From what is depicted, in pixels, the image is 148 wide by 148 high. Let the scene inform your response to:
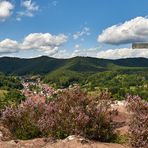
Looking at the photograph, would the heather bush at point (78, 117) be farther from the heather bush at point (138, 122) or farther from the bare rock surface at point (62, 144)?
the heather bush at point (138, 122)

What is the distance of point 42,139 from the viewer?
14.6 m

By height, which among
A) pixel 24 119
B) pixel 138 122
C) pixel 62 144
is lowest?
pixel 62 144

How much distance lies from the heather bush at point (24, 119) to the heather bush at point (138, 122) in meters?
4.13

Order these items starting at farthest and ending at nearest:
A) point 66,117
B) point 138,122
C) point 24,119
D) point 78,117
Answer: point 24,119 < point 66,117 < point 78,117 < point 138,122

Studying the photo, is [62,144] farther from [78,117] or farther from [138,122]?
[138,122]

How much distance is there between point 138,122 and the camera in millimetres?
12992

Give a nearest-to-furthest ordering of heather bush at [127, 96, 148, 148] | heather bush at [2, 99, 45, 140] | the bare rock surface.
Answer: heather bush at [127, 96, 148, 148] → the bare rock surface → heather bush at [2, 99, 45, 140]

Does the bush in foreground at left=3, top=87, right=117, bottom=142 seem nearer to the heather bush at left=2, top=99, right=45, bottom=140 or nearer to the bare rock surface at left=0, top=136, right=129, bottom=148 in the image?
the heather bush at left=2, top=99, right=45, bottom=140

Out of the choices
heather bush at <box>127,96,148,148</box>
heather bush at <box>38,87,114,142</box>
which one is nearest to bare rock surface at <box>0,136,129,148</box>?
heather bush at <box>38,87,114,142</box>

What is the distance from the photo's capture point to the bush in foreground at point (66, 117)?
14086 mm

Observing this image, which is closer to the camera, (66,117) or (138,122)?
(138,122)

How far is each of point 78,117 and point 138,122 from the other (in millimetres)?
2314

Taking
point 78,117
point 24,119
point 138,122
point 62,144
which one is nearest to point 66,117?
point 78,117

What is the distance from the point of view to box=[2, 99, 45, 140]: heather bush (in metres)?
15.3
